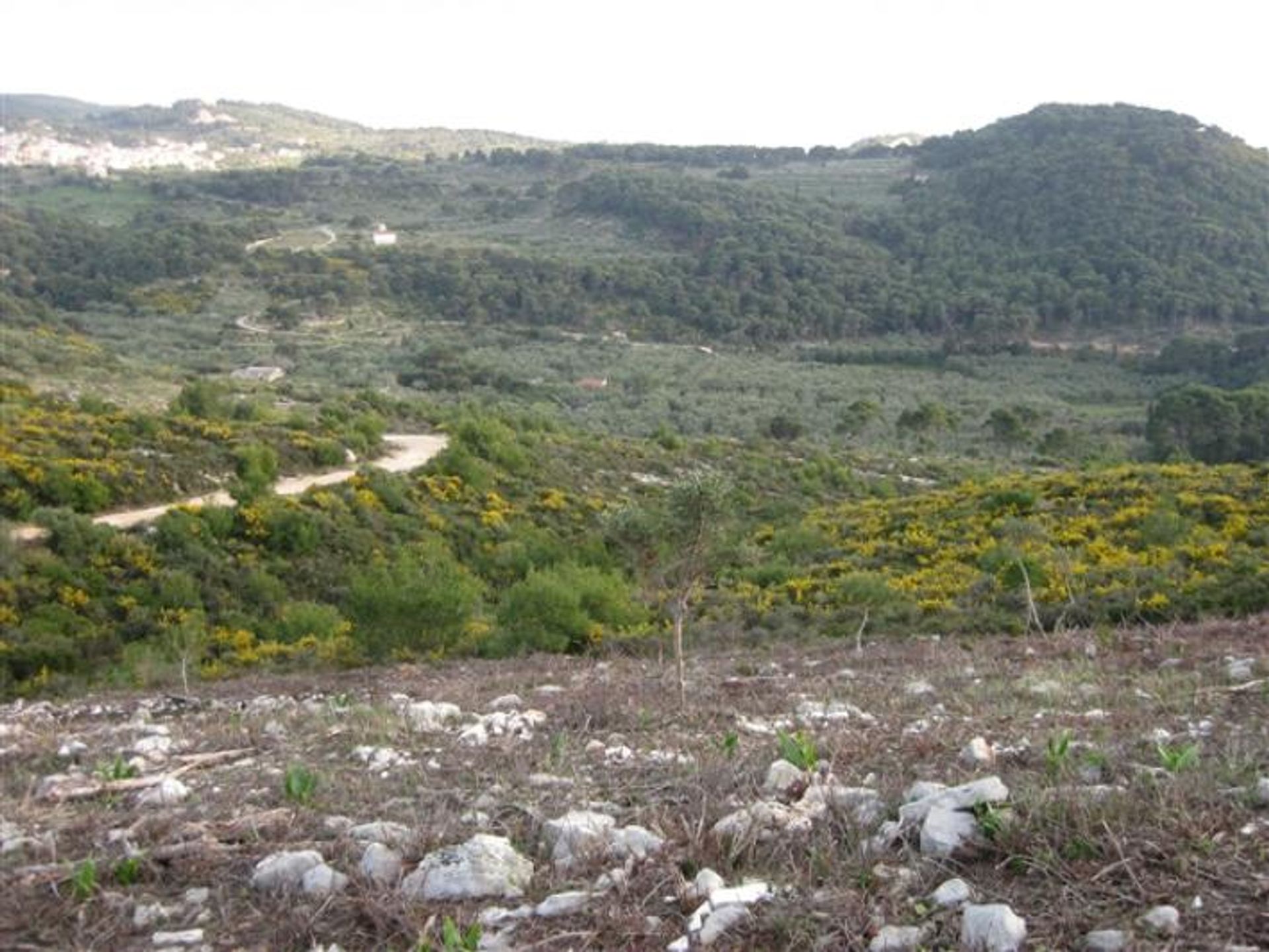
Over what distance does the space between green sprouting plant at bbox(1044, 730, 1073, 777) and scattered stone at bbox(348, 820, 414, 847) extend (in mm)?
2662

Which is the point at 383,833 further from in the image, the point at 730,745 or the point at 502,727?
the point at 502,727

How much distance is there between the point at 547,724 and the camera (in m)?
6.58

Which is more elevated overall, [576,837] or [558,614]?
[576,837]

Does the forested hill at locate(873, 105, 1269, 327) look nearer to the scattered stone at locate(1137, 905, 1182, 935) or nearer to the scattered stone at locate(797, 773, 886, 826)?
the scattered stone at locate(797, 773, 886, 826)

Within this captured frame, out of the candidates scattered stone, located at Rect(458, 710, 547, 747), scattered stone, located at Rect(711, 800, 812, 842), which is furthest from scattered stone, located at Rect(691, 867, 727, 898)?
scattered stone, located at Rect(458, 710, 547, 747)

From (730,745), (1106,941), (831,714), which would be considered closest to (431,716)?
(730,745)

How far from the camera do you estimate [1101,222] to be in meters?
106

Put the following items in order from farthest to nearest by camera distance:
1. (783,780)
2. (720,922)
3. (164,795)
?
(164,795) < (783,780) < (720,922)

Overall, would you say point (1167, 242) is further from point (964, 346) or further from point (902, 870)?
point (902, 870)

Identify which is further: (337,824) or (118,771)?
(118,771)

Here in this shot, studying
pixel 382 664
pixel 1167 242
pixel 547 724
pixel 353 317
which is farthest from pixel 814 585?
pixel 1167 242

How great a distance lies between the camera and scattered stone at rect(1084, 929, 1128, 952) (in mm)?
3002

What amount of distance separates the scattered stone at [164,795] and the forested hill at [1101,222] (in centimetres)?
9474

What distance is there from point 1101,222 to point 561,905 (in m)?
117
